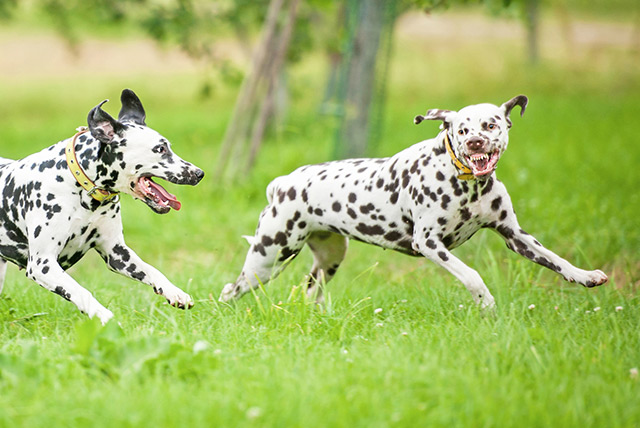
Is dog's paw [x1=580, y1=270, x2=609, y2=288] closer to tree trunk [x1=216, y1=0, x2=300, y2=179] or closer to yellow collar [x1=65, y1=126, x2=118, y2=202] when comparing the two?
yellow collar [x1=65, y1=126, x2=118, y2=202]

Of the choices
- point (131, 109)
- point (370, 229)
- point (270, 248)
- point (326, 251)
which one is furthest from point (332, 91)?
point (131, 109)

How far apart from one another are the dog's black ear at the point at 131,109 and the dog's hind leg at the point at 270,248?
113 centimetres

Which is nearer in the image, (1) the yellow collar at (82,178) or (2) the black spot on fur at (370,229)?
(1) the yellow collar at (82,178)

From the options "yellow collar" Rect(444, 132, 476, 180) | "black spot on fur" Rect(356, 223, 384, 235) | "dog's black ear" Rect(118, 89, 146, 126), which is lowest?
"black spot on fur" Rect(356, 223, 384, 235)

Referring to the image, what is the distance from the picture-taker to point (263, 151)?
14.3 m

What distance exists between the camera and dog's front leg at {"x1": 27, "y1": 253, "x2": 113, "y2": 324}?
15.2 feet

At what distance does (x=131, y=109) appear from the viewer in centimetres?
499

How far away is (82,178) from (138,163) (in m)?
0.35

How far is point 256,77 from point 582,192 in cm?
421

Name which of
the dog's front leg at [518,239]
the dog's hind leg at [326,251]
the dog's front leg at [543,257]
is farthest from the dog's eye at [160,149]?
the dog's front leg at [543,257]

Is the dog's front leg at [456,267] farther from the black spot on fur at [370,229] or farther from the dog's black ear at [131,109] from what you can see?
the dog's black ear at [131,109]

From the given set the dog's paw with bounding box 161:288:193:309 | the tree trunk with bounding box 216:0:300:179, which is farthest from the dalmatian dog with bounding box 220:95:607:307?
the tree trunk with bounding box 216:0:300:179

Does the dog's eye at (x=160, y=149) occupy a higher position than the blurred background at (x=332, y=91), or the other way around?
the dog's eye at (x=160, y=149)

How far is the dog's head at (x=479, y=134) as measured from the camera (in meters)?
4.66
